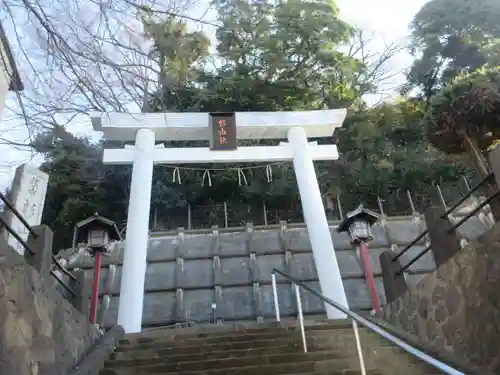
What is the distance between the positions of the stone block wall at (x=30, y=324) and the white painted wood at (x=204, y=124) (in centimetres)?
517

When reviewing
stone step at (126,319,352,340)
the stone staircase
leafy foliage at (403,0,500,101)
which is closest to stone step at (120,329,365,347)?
the stone staircase

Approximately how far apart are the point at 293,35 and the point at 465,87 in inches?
305

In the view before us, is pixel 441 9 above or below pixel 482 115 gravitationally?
above

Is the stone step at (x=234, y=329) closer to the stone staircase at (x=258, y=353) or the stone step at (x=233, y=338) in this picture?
the stone staircase at (x=258, y=353)

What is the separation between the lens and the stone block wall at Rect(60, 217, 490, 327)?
973 cm

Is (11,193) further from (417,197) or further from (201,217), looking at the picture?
(417,197)

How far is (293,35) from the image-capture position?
15820 millimetres

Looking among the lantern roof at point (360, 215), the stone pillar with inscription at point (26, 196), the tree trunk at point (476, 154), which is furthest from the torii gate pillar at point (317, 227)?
the stone pillar with inscription at point (26, 196)

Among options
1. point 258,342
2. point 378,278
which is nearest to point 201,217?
point 378,278

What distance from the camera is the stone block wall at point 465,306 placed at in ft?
13.3

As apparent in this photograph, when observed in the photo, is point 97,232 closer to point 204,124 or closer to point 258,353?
point 204,124

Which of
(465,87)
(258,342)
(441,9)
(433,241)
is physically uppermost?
(441,9)

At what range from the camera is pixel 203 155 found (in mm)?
9281

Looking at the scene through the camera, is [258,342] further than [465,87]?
No
